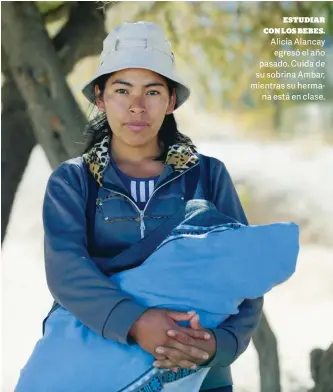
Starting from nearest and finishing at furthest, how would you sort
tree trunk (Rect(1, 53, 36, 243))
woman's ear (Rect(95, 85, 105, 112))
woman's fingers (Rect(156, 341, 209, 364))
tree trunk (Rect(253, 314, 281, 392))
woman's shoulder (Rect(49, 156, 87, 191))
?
woman's fingers (Rect(156, 341, 209, 364)) → woman's shoulder (Rect(49, 156, 87, 191)) → woman's ear (Rect(95, 85, 105, 112)) → tree trunk (Rect(253, 314, 281, 392)) → tree trunk (Rect(1, 53, 36, 243))

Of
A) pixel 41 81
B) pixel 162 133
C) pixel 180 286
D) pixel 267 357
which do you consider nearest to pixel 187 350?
pixel 180 286

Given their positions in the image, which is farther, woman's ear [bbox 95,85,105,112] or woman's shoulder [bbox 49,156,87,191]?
woman's ear [bbox 95,85,105,112]

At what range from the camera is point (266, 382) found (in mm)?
2744

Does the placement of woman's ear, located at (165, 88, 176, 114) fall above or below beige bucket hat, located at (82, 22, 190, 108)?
below

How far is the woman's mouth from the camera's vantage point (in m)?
1.50

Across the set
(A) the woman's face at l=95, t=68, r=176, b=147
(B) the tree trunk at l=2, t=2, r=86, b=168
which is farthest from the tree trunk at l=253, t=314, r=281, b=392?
(A) the woman's face at l=95, t=68, r=176, b=147

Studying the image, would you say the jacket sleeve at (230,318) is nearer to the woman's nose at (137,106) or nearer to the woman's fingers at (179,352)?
the woman's fingers at (179,352)

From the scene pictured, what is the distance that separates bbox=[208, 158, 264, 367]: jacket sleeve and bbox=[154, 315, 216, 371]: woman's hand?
3 centimetres

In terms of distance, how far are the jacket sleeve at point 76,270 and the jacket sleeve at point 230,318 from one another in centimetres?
18

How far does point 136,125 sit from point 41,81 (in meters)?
1.34

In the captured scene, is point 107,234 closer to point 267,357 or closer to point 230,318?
point 230,318

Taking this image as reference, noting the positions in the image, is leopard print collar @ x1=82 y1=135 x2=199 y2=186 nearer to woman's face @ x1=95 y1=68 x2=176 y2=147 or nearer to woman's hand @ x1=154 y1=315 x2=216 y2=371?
woman's face @ x1=95 y1=68 x2=176 y2=147

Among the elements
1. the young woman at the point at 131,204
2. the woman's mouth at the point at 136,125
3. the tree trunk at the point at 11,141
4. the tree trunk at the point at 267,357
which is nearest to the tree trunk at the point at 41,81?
the tree trunk at the point at 11,141

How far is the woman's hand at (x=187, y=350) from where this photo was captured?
130cm
